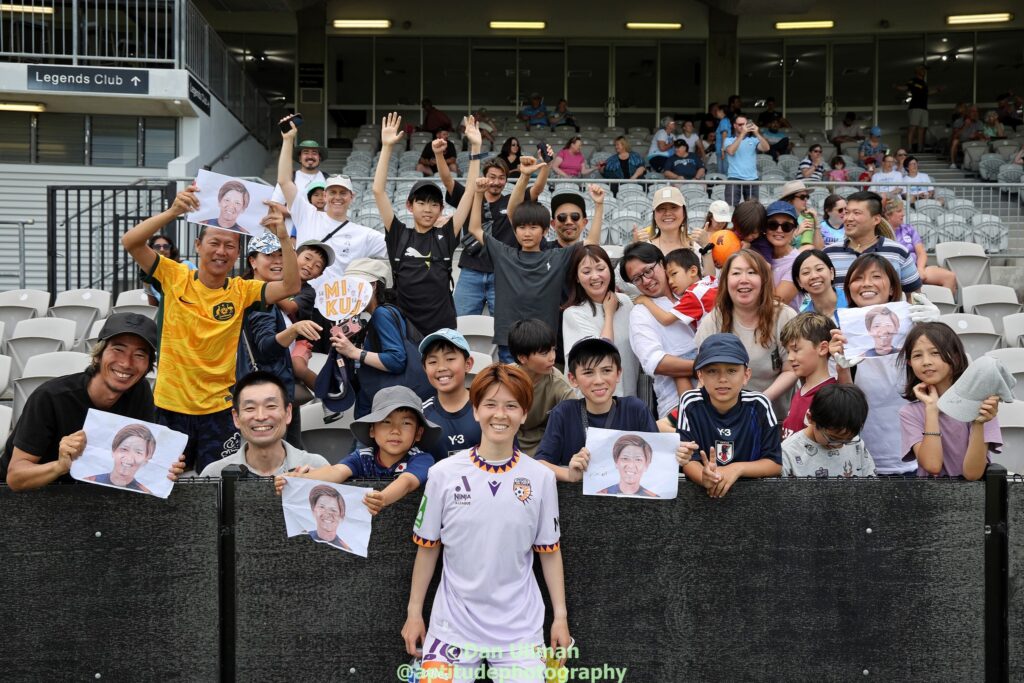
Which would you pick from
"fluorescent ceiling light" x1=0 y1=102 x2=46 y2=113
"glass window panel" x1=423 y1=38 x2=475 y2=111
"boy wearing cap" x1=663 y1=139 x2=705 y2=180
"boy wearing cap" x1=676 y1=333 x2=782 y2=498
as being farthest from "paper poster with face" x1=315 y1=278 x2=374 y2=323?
"glass window panel" x1=423 y1=38 x2=475 y2=111

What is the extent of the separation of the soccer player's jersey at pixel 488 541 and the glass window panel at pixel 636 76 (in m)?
20.7

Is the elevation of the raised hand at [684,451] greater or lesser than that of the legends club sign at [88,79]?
lesser

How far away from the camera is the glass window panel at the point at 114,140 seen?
1739cm

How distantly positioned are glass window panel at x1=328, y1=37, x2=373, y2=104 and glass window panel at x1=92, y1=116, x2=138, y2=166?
690 centimetres

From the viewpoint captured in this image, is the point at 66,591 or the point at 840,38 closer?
the point at 66,591

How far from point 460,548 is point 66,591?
4.97ft

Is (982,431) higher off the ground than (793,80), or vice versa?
(793,80)

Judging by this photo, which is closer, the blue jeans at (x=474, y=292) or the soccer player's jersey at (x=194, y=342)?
the soccer player's jersey at (x=194, y=342)

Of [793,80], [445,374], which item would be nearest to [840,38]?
[793,80]

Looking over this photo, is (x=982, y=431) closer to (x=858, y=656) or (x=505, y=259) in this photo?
(x=858, y=656)

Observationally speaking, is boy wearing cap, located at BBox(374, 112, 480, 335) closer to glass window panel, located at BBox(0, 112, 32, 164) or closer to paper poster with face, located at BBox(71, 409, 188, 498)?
paper poster with face, located at BBox(71, 409, 188, 498)

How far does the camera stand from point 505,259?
22.5ft

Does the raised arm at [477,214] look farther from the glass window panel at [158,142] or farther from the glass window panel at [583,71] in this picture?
the glass window panel at [583,71]

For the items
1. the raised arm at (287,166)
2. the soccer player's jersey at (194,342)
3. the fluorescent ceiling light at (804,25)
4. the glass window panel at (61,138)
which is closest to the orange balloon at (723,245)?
the raised arm at (287,166)
